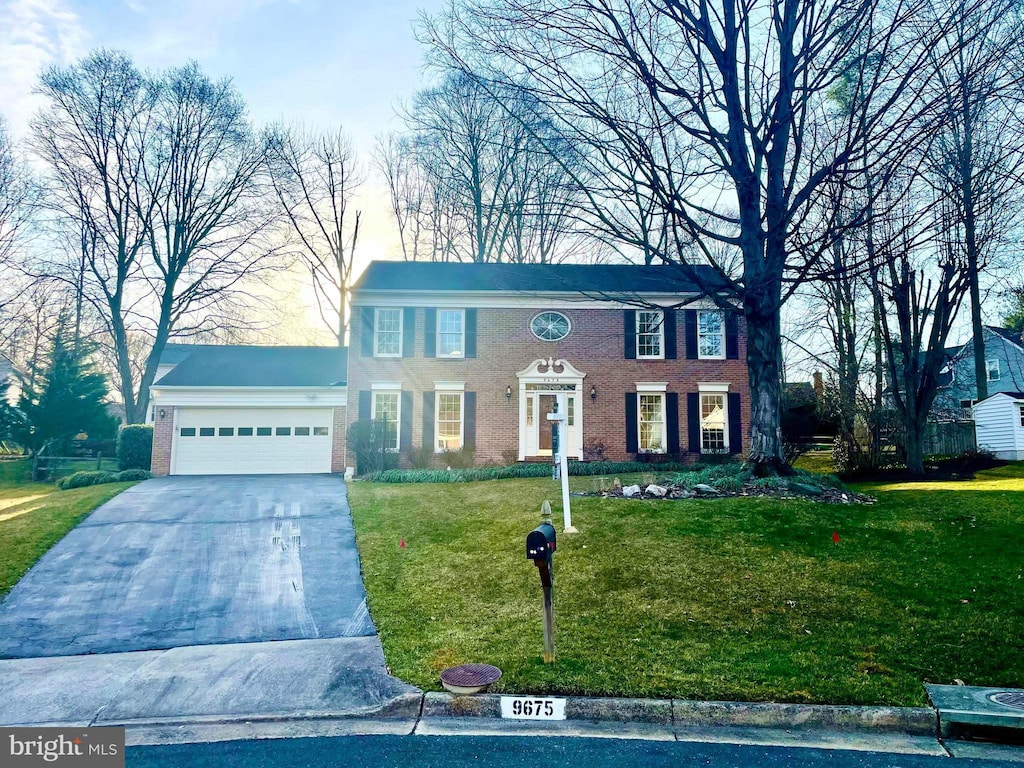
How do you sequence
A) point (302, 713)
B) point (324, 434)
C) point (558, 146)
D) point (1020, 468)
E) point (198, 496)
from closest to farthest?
point (302, 713) < point (558, 146) < point (198, 496) < point (1020, 468) < point (324, 434)

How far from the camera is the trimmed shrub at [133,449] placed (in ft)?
62.7

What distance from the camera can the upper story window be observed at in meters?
19.2

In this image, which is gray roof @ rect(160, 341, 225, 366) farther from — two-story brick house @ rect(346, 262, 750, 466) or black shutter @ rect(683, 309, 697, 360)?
black shutter @ rect(683, 309, 697, 360)

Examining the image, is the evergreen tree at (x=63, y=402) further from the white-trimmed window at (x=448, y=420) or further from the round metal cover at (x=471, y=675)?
the round metal cover at (x=471, y=675)

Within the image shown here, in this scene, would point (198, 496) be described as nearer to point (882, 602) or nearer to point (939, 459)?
point (882, 602)

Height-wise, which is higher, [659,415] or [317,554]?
[659,415]

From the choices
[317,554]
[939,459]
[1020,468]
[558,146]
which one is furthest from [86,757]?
[939,459]

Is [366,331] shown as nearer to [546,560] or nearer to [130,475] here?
[130,475]

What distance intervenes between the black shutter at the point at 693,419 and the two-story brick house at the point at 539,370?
3 centimetres

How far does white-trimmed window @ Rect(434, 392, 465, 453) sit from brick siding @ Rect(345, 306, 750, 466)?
0.47 metres

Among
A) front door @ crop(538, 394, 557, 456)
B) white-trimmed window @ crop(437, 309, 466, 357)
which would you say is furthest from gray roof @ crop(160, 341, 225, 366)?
front door @ crop(538, 394, 557, 456)

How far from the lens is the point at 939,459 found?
2095 cm

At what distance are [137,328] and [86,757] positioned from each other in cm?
2706

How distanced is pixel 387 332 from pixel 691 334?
9390 millimetres
